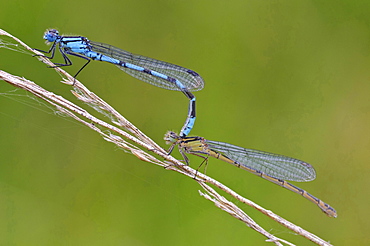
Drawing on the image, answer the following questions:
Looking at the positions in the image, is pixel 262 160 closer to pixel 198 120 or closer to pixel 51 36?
pixel 198 120

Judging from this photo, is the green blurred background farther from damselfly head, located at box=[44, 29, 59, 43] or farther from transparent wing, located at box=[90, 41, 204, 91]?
damselfly head, located at box=[44, 29, 59, 43]

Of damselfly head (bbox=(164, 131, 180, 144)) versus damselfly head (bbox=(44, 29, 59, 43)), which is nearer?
damselfly head (bbox=(44, 29, 59, 43))

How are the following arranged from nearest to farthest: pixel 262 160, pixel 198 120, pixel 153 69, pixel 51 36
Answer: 1. pixel 51 36
2. pixel 262 160
3. pixel 153 69
4. pixel 198 120

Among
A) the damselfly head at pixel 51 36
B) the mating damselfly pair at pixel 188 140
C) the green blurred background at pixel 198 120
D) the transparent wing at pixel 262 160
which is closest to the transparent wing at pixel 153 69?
the mating damselfly pair at pixel 188 140

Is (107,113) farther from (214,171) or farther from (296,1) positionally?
(296,1)

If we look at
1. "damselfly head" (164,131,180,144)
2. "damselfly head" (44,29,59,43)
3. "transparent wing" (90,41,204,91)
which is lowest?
"damselfly head" (164,131,180,144)

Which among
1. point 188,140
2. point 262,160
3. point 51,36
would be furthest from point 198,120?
point 51,36

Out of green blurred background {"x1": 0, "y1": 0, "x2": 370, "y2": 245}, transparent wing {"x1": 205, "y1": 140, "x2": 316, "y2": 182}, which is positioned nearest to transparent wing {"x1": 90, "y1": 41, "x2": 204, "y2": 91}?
green blurred background {"x1": 0, "y1": 0, "x2": 370, "y2": 245}
